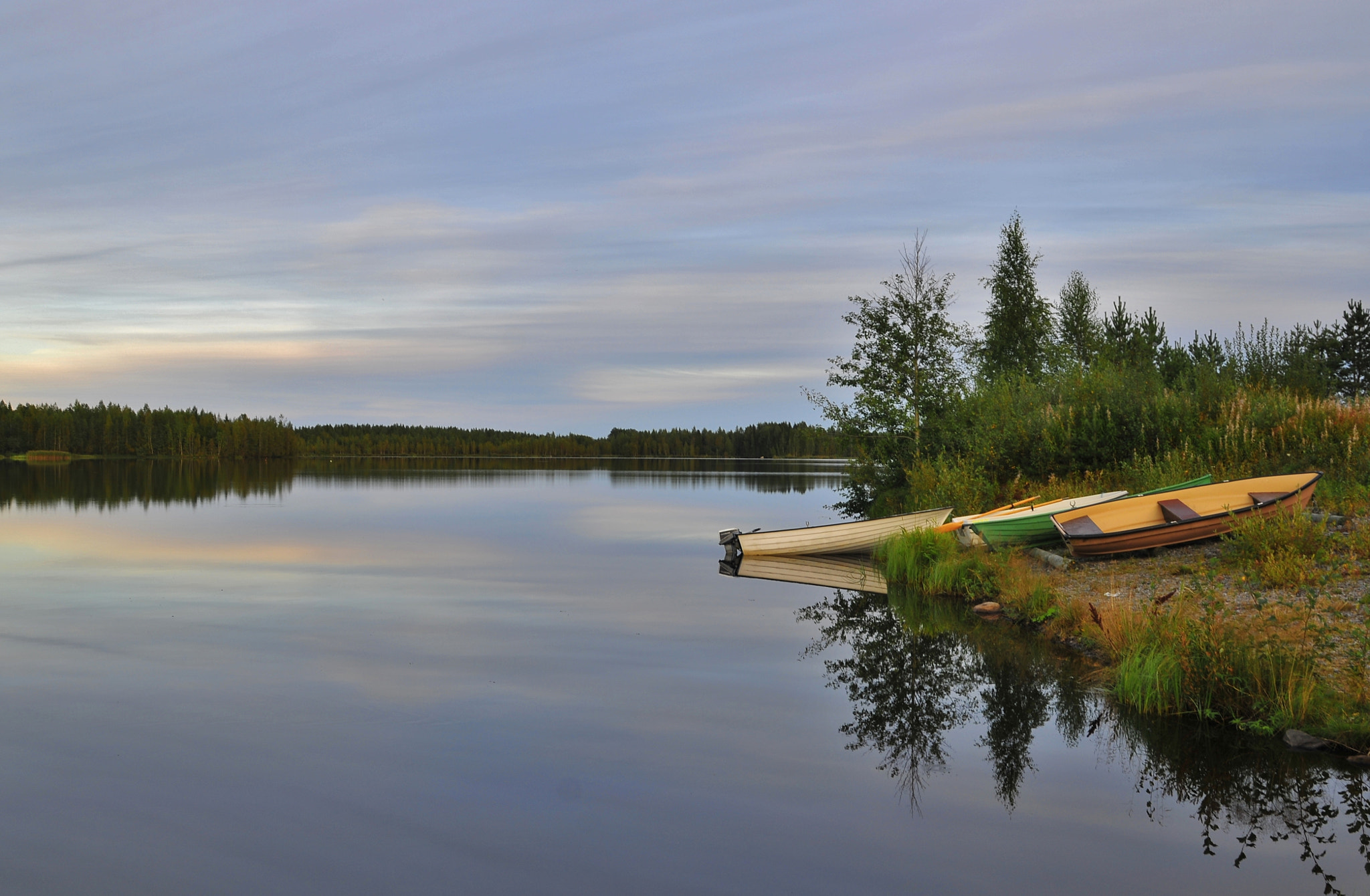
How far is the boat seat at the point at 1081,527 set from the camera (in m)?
16.5

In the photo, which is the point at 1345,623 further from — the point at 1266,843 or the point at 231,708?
the point at 231,708

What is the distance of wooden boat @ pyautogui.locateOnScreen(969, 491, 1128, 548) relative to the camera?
18172 millimetres

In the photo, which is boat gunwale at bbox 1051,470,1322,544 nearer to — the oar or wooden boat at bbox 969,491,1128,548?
wooden boat at bbox 969,491,1128,548

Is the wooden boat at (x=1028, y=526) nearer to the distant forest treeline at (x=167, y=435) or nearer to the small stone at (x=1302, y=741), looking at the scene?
the small stone at (x=1302, y=741)

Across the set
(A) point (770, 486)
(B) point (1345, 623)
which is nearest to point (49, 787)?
(B) point (1345, 623)

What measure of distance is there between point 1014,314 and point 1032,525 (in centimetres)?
3179

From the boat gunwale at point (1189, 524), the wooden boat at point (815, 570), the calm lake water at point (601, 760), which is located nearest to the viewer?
the calm lake water at point (601, 760)

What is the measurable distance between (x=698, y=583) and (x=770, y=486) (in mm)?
45836

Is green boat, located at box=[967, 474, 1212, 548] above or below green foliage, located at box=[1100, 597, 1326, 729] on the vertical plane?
above

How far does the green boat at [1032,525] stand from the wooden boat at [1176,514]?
0.46 metres

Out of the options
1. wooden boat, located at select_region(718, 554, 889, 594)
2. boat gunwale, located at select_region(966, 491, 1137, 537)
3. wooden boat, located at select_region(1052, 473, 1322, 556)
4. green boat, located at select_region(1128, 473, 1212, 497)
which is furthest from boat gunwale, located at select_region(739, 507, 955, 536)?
green boat, located at select_region(1128, 473, 1212, 497)

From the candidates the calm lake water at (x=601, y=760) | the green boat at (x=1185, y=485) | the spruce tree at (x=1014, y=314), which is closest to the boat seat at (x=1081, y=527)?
the green boat at (x=1185, y=485)

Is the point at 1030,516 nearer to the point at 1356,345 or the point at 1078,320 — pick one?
the point at 1078,320

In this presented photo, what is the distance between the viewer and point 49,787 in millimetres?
7914
